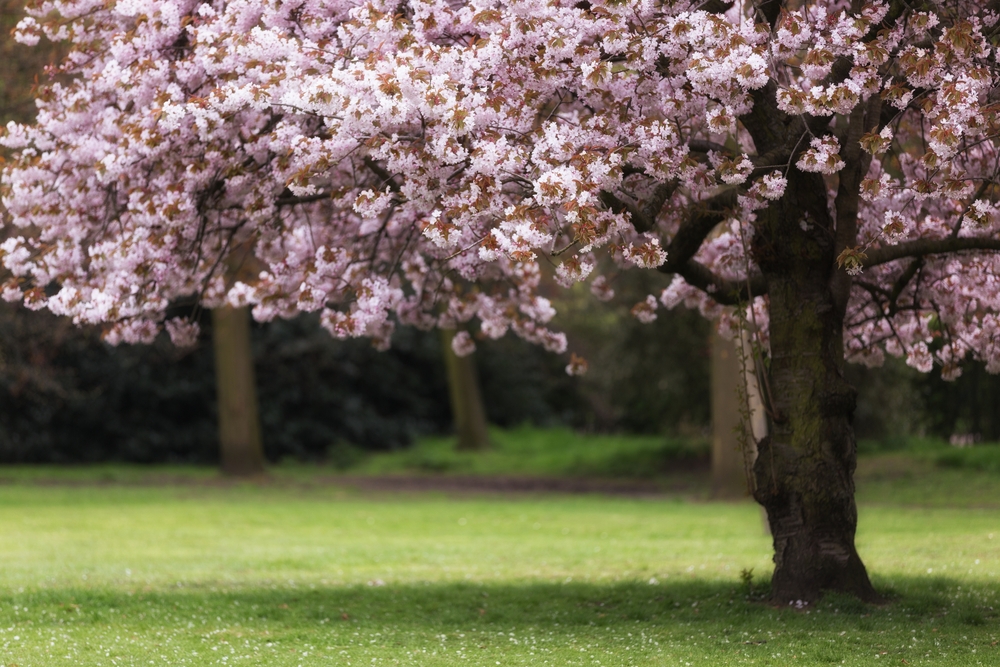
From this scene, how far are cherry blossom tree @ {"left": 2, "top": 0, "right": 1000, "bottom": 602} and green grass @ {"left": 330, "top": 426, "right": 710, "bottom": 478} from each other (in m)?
14.7

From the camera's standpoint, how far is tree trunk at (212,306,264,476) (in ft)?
74.8

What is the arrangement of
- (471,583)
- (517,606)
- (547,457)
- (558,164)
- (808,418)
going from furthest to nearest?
1. (547,457)
2. (471,583)
3. (517,606)
4. (808,418)
5. (558,164)

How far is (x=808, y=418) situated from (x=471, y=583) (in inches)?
152

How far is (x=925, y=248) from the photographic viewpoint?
8328 millimetres

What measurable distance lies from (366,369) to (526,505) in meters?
10.3

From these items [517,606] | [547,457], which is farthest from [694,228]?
[547,457]

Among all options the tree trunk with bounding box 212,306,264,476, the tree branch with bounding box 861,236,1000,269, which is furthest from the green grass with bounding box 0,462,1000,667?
the tree trunk with bounding box 212,306,264,476

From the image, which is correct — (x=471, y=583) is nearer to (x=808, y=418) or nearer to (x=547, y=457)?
(x=808, y=418)

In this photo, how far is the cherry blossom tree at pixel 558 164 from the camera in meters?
7.15

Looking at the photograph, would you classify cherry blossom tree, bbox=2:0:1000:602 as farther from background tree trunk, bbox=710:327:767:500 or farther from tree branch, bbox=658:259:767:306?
background tree trunk, bbox=710:327:767:500

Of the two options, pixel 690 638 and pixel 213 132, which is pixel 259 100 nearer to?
pixel 213 132

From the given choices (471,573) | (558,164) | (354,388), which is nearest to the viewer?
(558,164)

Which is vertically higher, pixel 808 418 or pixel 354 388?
pixel 354 388

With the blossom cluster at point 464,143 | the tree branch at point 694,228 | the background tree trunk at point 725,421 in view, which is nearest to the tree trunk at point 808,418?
the blossom cluster at point 464,143
